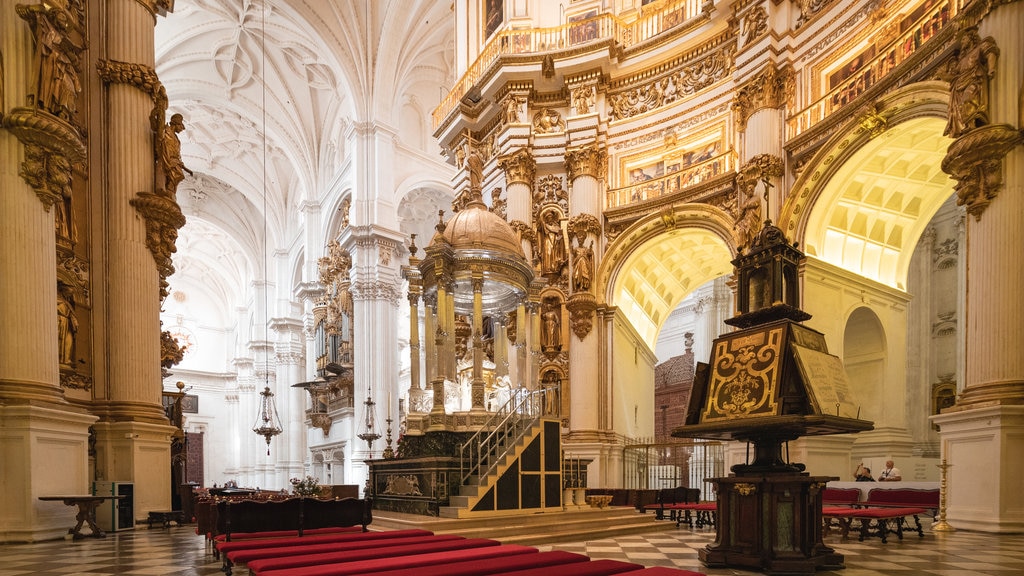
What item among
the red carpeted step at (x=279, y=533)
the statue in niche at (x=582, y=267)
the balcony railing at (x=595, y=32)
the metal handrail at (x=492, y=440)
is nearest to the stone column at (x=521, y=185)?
the statue in niche at (x=582, y=267)

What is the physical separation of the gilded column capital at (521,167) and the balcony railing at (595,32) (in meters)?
2.46

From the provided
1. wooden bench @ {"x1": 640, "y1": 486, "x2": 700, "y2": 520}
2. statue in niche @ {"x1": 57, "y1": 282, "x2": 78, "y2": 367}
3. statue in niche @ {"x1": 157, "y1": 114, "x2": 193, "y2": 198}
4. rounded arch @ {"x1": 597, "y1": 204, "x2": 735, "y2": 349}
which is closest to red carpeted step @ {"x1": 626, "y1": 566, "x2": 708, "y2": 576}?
statue in niche @ {"x1": 57, "y1": 282, "x2": 78, "y2": 367}

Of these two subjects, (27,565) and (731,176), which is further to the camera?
(731,176)

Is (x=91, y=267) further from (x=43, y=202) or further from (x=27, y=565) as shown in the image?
(x=27, y=565)

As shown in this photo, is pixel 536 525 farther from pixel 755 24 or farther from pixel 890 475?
pixel 755 24

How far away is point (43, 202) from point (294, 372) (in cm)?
2502

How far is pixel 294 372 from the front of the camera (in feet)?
106

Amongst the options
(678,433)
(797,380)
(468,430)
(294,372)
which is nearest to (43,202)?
(468,430)

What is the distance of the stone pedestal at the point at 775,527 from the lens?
5.79 meters

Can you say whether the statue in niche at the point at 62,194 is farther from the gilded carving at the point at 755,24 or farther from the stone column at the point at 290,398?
the stone column at the point at 290,398

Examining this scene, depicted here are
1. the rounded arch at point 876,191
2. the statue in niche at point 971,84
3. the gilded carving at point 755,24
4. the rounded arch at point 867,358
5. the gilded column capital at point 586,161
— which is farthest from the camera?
the gilded column capital at point 586,161

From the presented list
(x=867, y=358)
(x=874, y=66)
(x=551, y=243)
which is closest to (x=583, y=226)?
(x=551, y=243)

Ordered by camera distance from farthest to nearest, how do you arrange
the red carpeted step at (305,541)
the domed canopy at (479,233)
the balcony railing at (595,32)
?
the balcony railing at (595,32) < the domed canopy at (479,233) < the red carpeted step at (305,541)

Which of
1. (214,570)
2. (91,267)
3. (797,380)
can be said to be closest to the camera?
(797,380)
